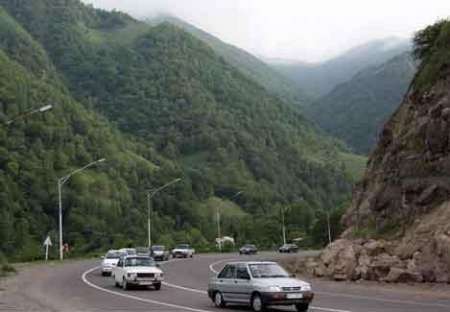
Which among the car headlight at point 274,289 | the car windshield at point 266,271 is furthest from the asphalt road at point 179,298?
the car headlight at point 274,289

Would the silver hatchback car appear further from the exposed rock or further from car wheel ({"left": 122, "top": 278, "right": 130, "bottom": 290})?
the exposed rock

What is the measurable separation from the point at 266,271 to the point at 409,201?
19829 mm

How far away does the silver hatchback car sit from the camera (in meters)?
21.4

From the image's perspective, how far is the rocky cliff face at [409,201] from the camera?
3319 cm

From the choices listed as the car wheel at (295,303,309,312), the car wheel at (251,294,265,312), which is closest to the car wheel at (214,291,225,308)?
the car wheel at (251,294,265,312)

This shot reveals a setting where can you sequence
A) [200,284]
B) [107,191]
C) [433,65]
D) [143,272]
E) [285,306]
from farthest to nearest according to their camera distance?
[107,191]
[433,65]
[200,284]
[143,272]
[285,306]

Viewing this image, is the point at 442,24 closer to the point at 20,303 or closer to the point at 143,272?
the point at 143,272

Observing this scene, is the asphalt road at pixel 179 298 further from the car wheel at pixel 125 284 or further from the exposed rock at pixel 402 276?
the exposed rock at pixel 402 276

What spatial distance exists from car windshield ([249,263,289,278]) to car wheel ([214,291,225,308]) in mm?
1475

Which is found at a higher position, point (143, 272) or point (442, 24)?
point (442, 24)

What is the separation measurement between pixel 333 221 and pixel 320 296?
108 metres

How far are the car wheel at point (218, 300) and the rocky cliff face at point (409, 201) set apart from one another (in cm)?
1077

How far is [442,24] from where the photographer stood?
51219mm

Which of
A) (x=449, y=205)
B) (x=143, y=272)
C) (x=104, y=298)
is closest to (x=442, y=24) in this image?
(x=449, y=205)
